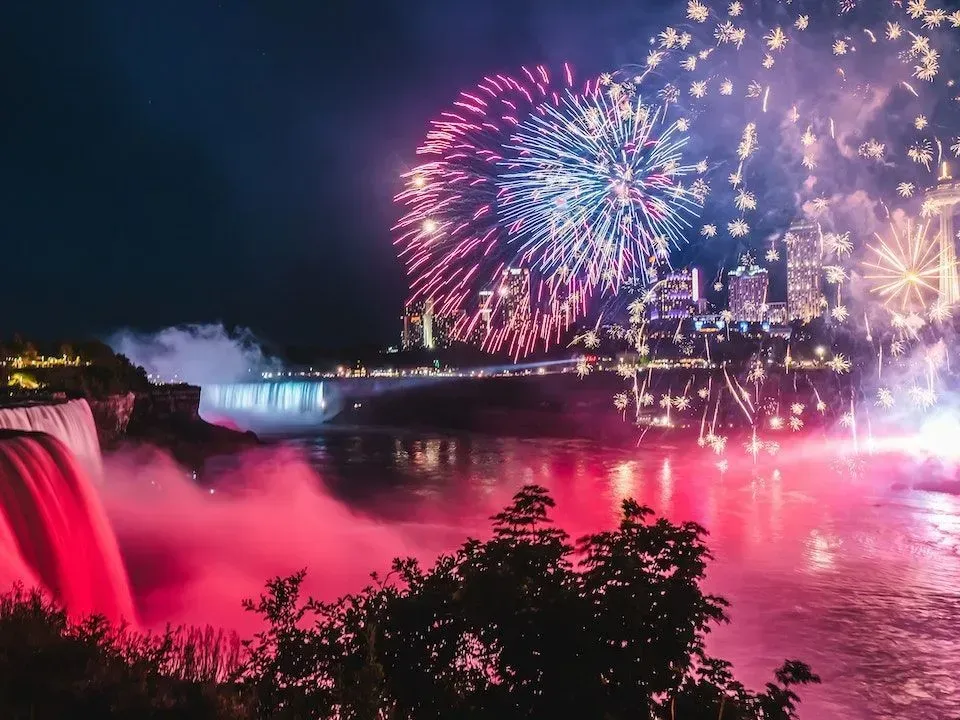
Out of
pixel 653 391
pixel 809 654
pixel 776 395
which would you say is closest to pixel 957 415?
pixel 776 395

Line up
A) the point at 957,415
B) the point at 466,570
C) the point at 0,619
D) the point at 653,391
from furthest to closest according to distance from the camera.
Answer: the point at 653,391, the point at 957,415, the point at 0,619, the point at 466,570

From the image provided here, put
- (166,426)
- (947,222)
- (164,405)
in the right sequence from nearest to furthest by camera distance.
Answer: (166,426) < (164,405) < (947,222)

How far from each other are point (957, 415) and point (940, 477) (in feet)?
37.9

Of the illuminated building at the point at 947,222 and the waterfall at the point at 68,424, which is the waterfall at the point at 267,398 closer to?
the waterfall at the point at 68,424

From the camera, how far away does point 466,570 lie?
197 inches

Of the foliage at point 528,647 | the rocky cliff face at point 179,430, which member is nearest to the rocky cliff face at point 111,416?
the rocky cliff face at point 179,430

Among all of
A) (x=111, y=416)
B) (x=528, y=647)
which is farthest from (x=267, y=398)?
(x=528, y=647)

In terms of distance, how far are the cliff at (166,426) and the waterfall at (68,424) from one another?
2.80 m

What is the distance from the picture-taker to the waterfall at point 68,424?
48.8 ft

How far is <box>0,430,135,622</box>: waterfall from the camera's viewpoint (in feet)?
33.8

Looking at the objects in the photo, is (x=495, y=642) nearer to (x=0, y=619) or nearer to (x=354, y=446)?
(x=0, y=619)

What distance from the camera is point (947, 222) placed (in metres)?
56.6

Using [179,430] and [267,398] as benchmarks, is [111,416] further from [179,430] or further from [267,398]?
[267,398]

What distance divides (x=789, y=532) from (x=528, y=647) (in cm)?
1641
